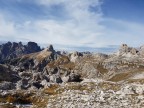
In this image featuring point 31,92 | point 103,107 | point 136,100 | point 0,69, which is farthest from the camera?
point 0,69

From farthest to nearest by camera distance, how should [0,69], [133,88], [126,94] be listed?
[0,69]
[133,88]
[126,94]

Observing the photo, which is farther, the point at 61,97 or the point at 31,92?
the point at 31,92

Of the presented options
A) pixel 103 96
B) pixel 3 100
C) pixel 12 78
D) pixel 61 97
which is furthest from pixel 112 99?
pixel 12 78

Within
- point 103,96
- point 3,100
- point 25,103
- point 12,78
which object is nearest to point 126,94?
point 103,96

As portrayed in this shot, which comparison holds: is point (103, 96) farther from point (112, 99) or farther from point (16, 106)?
point (16, 106)

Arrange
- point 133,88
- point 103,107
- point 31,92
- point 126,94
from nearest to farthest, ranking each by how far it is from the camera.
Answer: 1. point 103,107
2. point 126,94
3. point 133,88
4. point 31,92

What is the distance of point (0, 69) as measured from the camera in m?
145

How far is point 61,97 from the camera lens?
206ft

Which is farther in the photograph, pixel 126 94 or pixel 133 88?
pixel 133 88

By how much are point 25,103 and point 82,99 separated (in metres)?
13.6

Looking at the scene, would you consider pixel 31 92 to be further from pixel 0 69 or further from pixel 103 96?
pixel 0 69

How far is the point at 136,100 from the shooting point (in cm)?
5631

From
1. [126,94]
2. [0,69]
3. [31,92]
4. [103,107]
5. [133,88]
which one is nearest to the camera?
[103,107]

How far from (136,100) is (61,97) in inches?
596
